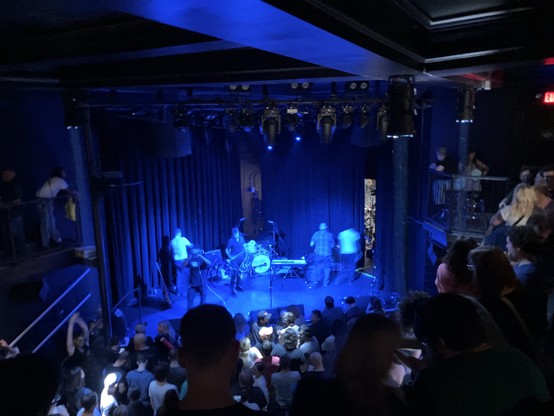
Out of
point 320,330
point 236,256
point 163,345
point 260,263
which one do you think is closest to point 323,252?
point 260,263

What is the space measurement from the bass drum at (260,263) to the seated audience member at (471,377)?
9706mm

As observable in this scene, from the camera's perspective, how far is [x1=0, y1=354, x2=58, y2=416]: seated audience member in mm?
1507

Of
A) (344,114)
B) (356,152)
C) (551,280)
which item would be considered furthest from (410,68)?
(356,152)

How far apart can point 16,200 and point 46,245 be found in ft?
3.36

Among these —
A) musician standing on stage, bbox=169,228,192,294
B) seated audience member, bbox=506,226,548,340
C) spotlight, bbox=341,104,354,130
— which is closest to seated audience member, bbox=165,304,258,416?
seated audience member, bbox=506,226,548,340

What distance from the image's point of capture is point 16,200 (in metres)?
6.91

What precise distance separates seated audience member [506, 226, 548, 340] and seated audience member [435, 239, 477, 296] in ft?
1.05

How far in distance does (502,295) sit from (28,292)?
6.97 meters

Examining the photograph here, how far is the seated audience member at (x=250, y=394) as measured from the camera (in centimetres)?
465

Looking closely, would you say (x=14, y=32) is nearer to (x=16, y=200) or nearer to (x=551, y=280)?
(x=16, y=200)

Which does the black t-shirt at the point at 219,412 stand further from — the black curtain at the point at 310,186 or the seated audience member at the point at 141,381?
the black curtain at the point at 310,186

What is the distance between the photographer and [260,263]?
11562 mm

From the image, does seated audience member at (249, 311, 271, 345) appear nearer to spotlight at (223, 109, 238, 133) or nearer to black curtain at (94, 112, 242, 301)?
black curtain at (94, 112, 242, 301)

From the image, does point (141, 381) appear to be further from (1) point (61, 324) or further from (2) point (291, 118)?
(2) point (291, 118)
